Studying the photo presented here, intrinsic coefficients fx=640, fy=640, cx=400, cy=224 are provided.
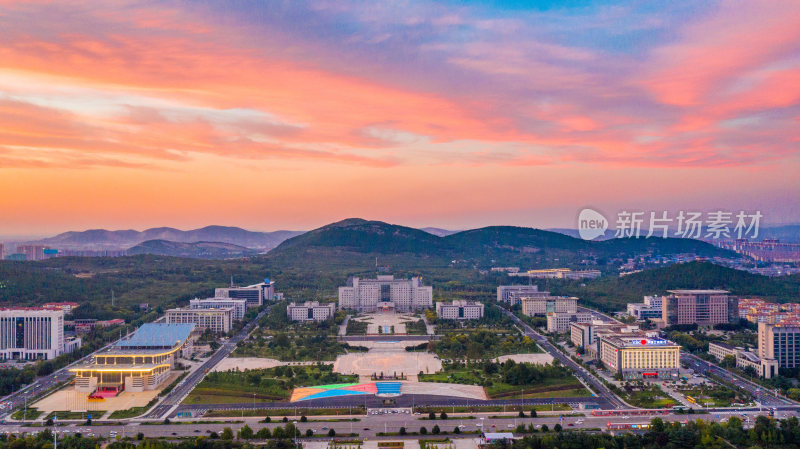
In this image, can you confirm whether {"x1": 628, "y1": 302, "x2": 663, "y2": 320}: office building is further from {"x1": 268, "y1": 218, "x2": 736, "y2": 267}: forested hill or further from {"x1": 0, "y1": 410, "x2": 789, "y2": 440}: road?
{"x1": 268, "y1": 218, "x2": 736, "y2": 267}: forested hill

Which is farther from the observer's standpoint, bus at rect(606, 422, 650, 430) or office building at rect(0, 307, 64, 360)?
office building at rect(0, 307, 64, 360)

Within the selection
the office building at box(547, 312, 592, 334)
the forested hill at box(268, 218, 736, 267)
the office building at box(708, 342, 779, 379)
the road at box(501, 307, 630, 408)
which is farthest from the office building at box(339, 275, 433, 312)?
the forested hill at box(268, 218, 736, 267)

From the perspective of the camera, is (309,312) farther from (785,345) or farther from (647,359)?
(785,345)

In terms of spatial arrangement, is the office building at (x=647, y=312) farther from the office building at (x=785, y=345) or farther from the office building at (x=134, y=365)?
the office building at (x=134, y=365)

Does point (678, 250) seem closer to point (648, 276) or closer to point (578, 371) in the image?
point (648, 276)

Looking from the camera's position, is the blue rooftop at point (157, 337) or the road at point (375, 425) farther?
the blue rooftop at point (157, 337)

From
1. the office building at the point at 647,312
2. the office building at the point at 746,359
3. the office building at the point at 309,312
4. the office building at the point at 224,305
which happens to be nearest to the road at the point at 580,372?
the office building at the point at 746,359
